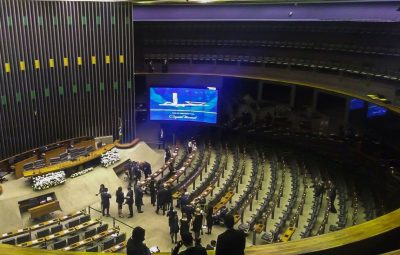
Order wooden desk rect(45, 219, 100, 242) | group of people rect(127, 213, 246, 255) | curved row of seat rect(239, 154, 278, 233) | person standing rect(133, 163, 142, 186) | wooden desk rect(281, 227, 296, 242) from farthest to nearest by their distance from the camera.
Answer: person standing rect(133, 163, 142, 186) < curved row of seat rect(239, 154, 278, 233) < wooden desk rect(45, 219, 100, 242) < wooden desk rect(281, 227, 296, 242) < group of people rect(127, 213, 246, 255)

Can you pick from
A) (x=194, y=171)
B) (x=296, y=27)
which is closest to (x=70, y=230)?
(x=194, y=171)

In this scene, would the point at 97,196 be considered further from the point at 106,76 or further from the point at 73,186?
the point at 106,76

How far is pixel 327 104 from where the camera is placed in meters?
17.0

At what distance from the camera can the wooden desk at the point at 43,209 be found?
1151 cm

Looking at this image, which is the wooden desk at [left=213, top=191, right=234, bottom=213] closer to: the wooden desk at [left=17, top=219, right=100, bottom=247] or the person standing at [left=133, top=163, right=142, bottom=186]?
the wooden desk at [left=17, top=219, right=100, bottom=247]

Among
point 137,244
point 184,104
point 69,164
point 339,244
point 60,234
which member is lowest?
point 60,234

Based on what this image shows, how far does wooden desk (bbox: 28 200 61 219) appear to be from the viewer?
11513mm

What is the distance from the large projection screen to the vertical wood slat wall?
1.18 meters

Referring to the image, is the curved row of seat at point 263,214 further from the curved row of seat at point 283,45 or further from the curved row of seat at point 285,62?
the curved row of seat at point 283,45

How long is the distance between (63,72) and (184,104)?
16.5 feet

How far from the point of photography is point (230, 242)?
3.93m

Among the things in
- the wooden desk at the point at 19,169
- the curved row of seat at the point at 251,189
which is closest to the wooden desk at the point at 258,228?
the curved row of seat at the point at 251,189

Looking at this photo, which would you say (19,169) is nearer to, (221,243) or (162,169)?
(162,169)

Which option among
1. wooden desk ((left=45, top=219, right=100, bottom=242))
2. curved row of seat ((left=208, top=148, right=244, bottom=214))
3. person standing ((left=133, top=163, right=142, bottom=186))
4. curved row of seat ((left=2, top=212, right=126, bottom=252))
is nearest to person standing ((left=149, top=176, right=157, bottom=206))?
person standing ((left=133, top=163, right=142, bottom=186))
